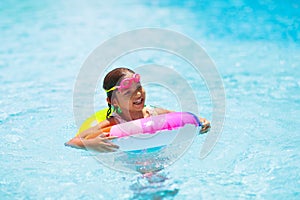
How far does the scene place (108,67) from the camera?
7453 mm

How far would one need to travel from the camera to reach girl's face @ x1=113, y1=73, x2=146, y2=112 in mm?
3898

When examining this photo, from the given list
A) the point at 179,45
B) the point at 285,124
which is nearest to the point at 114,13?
the point at 179,45

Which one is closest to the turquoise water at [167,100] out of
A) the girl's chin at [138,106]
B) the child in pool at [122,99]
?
the child in pool at [122,99]

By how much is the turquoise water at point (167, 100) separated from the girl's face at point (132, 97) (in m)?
0.56

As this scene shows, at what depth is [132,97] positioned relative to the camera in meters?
3.91

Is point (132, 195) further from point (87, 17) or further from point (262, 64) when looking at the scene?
point (87, 17)

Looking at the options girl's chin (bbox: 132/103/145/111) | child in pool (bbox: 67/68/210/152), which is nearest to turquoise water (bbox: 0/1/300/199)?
child in pool (bbox: 67/68/210/152)

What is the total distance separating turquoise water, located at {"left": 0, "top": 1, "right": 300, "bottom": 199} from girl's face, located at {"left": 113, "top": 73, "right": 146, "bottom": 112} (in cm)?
56

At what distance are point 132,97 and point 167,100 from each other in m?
2.04

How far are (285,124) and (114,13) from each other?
650 centimetres

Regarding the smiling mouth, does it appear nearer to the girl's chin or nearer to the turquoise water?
the girl's chin

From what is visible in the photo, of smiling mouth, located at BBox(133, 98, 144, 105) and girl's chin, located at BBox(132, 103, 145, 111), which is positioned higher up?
smiling mouth, located at BBox(133, 98, 144, 105)

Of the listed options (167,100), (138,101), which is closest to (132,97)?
(138,101)

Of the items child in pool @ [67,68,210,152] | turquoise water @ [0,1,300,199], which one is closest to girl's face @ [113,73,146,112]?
child in pool @ [67,68,210,152]
